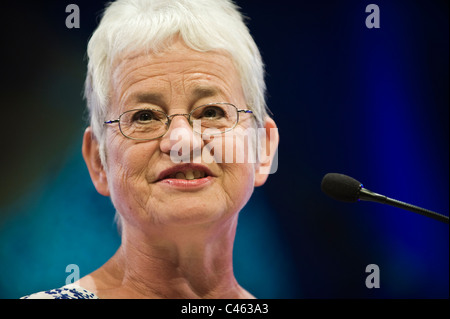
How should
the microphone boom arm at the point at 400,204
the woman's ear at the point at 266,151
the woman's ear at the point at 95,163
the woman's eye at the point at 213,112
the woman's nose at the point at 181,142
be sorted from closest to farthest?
the microphone boom arm at the point at 400,204 → the woman's nose at the point at 181,142 → the woman's eye at the point at 213,112 → the woman's ear at the point at 95,163 → the woman's ear at the point at 266,151

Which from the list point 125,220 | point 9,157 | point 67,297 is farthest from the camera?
point 9,157

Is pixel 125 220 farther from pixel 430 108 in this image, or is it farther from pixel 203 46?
pixel 430 108

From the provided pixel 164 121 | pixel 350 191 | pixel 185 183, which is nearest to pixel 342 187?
pixel 350 191

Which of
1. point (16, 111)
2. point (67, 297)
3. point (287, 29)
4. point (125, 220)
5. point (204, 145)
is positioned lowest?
point (67, 297)

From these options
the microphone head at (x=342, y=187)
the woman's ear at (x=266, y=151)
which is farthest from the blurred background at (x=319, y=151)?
the microphone head at (x=342, y=187)

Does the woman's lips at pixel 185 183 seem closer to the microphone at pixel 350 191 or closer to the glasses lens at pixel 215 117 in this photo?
the glasses lens at pixel 215 117

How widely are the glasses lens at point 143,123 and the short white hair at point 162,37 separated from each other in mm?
131

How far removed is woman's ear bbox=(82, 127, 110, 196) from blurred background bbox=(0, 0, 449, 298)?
23 cm

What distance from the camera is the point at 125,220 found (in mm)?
1980

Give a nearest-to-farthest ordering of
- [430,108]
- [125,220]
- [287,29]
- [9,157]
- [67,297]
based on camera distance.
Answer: [67,297]
[125,220]
[9,157]
[287,29]
[430,108]

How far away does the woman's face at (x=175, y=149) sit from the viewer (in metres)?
1.81

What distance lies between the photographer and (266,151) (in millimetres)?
2195

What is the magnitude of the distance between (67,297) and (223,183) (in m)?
0.65

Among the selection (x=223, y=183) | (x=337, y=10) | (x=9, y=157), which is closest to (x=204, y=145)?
(x=223, y=183)
